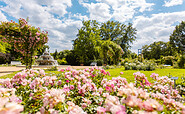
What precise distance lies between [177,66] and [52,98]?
13941mm

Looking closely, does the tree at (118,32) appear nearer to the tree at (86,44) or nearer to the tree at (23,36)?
the tree at (86,44)

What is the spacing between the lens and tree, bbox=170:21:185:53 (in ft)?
83.8

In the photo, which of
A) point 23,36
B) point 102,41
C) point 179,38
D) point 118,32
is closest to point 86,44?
point 102,41

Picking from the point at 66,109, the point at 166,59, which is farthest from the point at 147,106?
the point at 166,59

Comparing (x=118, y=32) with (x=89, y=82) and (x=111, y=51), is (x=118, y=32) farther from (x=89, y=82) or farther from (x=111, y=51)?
(x=89, y=82)

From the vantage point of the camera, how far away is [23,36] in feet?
26.8

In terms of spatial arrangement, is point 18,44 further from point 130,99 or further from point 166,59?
point 166,59

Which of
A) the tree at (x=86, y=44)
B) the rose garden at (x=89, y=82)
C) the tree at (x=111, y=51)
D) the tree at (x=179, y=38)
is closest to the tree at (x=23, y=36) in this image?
the rose garden at (x=89, y=82)

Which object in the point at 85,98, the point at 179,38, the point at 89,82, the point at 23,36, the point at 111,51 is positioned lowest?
the point at 85,98

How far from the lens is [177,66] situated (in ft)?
38.1

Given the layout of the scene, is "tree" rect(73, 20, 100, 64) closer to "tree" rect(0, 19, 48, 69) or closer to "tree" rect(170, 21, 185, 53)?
"tree" rect(0, 19, 48, 69)

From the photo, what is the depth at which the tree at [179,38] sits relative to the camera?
83.8ft

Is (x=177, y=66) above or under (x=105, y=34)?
under

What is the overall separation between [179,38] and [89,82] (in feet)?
102
